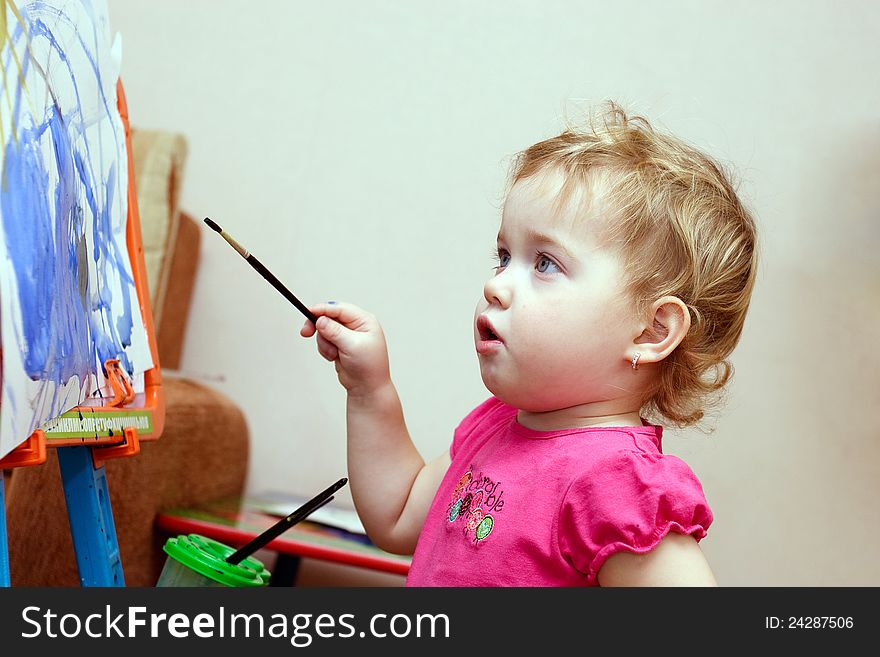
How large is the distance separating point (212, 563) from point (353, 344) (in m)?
0.24

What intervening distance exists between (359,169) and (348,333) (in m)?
0.82

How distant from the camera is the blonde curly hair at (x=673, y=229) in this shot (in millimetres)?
741

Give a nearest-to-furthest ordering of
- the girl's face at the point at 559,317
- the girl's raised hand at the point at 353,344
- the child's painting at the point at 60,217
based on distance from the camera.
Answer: the child's painting at the point at 60,217, the girl's face at the point at 559,317, the girl's raised hand at the point at 353,344

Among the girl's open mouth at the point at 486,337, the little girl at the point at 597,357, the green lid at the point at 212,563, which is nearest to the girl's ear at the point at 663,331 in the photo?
the little girl at the point at 597,357

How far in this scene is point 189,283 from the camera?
5.54ft

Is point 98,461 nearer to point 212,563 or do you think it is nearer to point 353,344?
point 212,563

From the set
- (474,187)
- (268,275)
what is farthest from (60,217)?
(474,187)

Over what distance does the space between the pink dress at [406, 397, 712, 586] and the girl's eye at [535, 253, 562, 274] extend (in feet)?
0.44

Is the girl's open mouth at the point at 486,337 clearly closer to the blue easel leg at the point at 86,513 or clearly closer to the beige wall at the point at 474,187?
the blue easel leg at the point at 86,513

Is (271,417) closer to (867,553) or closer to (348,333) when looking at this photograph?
(348,333)

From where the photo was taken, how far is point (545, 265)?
0.75 m

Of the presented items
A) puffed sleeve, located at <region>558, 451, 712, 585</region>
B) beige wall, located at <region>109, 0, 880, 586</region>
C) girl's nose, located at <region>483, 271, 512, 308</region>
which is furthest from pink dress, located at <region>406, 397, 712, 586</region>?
beige wall, located at <region>109, 0, 880, 586</region>

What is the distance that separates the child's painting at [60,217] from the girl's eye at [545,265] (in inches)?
14.5

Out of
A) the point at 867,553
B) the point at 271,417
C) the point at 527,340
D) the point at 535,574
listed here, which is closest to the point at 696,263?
the point at 527,340
